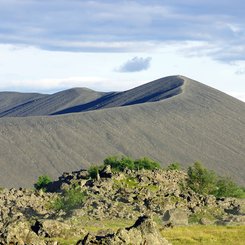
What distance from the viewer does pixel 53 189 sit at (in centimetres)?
9419

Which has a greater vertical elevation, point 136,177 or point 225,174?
point 136,177

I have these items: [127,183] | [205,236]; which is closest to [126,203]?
[127,183]

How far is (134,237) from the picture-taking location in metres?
36.6

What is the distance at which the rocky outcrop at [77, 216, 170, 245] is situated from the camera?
115 feet

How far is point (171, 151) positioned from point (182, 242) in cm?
14629

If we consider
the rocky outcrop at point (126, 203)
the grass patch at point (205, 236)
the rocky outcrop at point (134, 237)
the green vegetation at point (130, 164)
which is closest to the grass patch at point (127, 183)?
the rocky outcrop at point (126, 203)

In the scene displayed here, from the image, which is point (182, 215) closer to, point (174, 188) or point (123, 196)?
point (123, 196)

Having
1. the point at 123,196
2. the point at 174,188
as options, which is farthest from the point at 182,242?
the point at 174,188

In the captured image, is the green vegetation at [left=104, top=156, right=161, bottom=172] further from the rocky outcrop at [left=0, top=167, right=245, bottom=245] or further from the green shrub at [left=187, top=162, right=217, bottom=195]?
the rocky outcrop at [left=0, top=167, right=245, bottom=245]

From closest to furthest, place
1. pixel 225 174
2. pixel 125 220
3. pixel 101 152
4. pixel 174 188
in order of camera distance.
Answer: pixel 125 220, pixel 174 188, pixel 225 174, pixel 101 152

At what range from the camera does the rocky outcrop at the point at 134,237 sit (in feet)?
115

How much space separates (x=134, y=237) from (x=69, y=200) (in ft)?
130

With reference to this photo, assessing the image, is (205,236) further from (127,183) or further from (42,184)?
(42,184)

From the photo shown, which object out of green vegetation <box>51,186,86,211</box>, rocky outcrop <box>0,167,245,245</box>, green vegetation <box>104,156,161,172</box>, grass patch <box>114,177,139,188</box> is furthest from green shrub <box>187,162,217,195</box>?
green vegetation <box>51,186,86,211</box>
